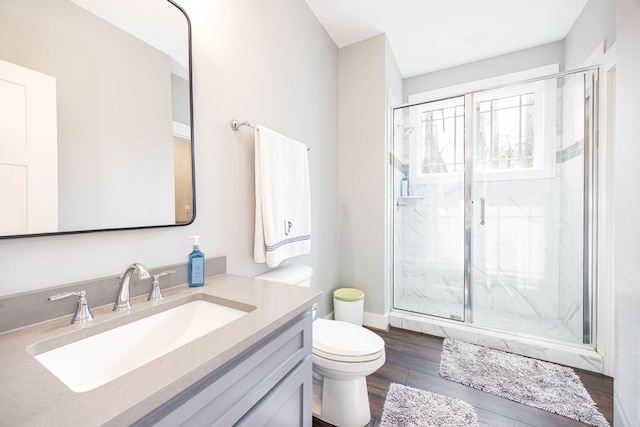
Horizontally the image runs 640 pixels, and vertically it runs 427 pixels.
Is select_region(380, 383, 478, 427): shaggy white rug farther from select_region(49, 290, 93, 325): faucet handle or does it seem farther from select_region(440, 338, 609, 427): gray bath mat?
select_region(49, 290, 93, 325): faucet handle

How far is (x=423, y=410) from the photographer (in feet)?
4.49

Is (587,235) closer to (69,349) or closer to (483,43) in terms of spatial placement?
(483,43)

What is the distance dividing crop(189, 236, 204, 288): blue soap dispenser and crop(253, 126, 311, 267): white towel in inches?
12.1

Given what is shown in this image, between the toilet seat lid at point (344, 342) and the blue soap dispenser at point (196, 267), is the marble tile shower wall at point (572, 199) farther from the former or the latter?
the blue soap dispenser at point (196, 267)

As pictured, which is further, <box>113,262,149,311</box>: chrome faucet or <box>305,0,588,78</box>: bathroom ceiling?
<box>305,0,588,78</box>: bathroom ceiling

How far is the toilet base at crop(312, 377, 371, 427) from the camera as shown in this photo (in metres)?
1.27

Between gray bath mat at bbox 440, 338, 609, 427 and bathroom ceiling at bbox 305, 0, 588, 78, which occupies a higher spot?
bathroom ceiling at bbox 305, 0, 588, 78

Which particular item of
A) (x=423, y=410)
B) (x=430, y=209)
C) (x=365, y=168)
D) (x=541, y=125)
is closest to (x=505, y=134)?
(x=541, y=125)

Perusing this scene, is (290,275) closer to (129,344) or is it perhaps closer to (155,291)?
(155,291)

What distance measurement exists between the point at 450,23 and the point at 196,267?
2.52 m

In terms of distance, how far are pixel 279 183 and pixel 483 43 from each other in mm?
2371

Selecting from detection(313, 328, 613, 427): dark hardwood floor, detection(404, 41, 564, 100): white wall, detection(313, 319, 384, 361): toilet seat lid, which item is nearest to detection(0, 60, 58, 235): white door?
detection(313, 319, 384, 361): toilet seat lid

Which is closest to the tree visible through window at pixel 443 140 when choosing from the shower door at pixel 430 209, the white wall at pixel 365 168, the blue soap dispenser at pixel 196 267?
the shower door at pixel 430 209

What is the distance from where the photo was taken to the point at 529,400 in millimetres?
1440
